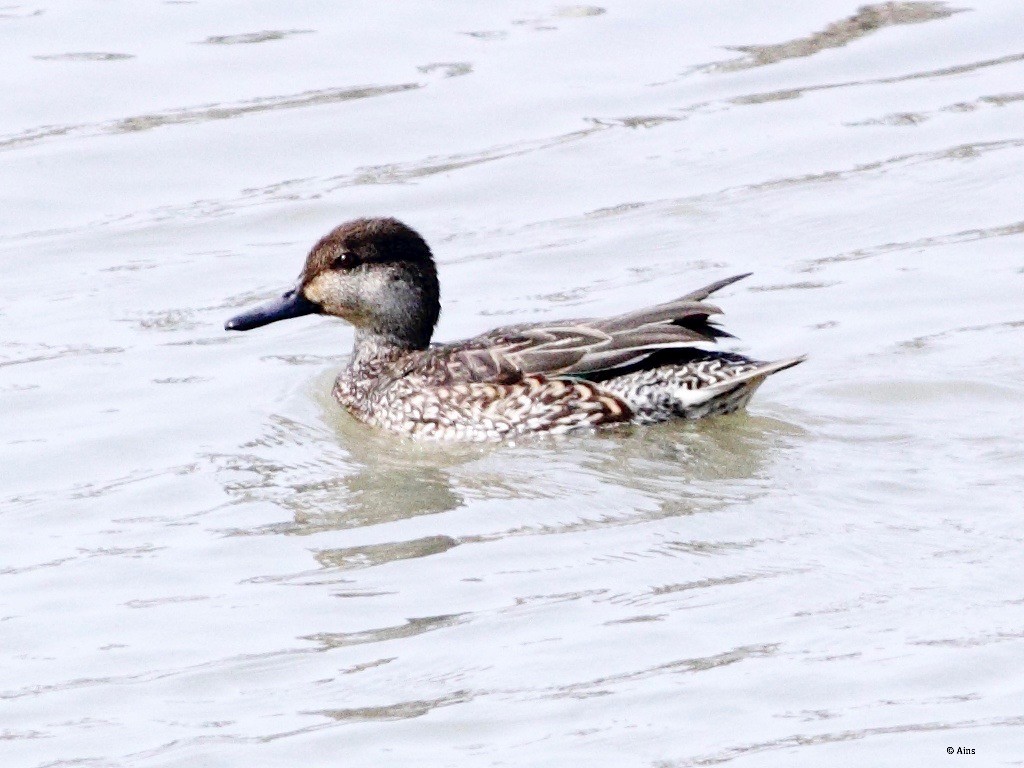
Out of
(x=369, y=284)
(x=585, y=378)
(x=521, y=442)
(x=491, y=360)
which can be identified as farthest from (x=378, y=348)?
(x=585, y=378)

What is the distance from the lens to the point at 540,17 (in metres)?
15.4

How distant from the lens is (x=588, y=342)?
9.75m

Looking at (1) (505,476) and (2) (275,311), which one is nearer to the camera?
(1) (505,476)

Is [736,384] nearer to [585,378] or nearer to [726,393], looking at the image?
[726,393]

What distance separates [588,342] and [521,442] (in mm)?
538

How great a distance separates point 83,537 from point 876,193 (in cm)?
585

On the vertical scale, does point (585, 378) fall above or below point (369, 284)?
below

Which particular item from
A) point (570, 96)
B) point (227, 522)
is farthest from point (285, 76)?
point (227, 522)

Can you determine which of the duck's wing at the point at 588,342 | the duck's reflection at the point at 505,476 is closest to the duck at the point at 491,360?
the duck's wing at the point at 588,342

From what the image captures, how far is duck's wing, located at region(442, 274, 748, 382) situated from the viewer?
9.52 meters

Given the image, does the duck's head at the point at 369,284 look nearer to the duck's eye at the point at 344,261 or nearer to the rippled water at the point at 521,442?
the duck's eye at the point at 344,261

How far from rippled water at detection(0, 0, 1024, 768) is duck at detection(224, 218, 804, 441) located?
152 millimetres

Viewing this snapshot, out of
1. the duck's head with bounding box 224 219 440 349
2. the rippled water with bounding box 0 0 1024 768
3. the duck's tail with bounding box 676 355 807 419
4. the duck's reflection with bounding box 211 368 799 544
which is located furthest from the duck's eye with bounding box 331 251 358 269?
the duck's tail with bounding box 676 355 807 419

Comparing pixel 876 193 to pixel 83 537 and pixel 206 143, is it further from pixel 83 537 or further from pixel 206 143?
pixel 83 537
